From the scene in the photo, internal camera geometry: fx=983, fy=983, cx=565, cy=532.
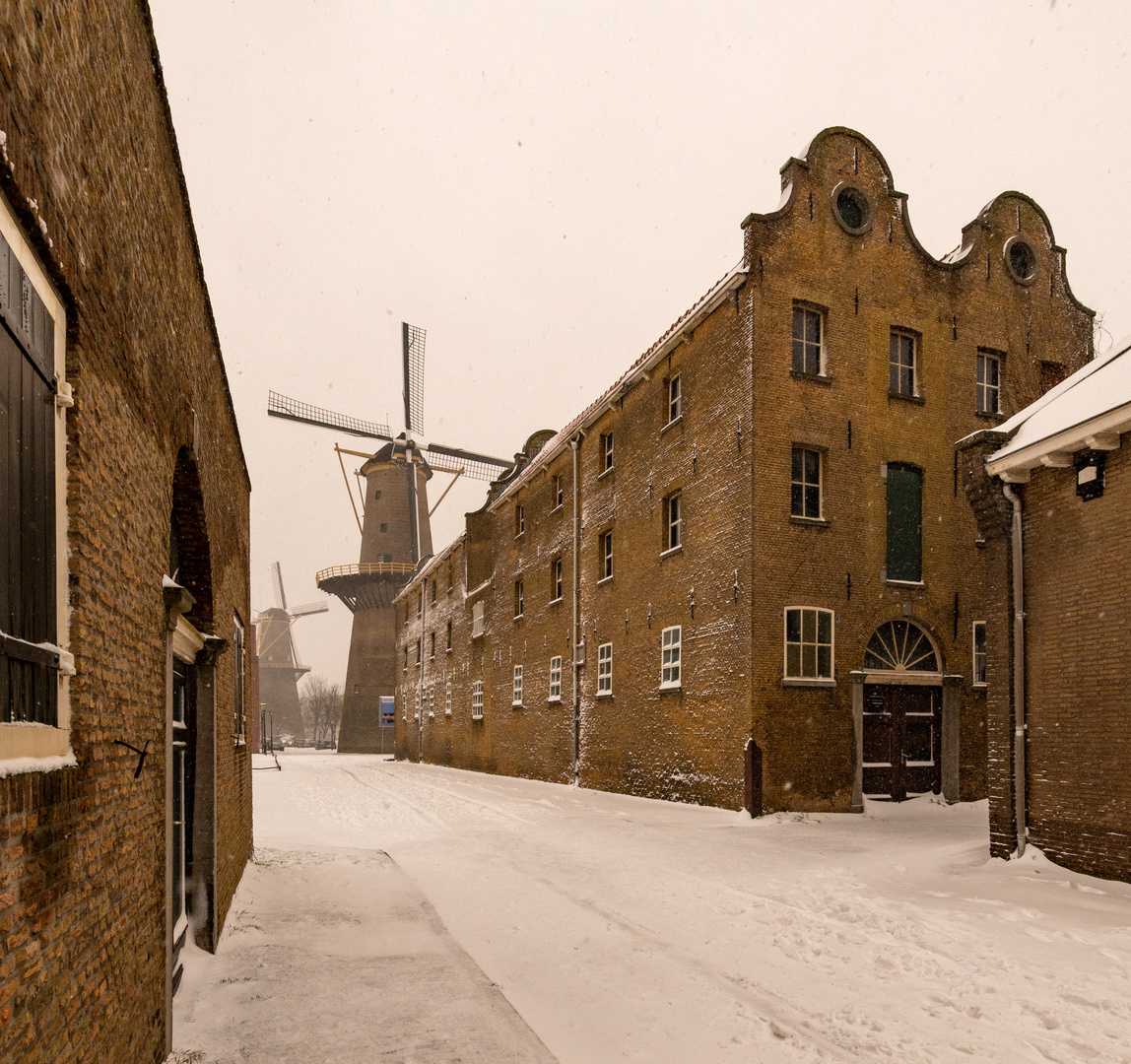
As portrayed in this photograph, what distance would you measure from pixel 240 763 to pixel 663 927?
4.89 metres

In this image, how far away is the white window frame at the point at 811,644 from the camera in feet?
55.1

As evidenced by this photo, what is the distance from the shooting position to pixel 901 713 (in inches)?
711

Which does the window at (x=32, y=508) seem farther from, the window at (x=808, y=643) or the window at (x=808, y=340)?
the window at (x=808, y=340)

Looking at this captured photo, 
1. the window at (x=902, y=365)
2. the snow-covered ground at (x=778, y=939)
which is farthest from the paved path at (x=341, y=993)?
the window at (x=902, y=365)

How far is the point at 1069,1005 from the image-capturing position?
19.5ft

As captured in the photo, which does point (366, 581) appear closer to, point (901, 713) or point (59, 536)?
point (901, 713)

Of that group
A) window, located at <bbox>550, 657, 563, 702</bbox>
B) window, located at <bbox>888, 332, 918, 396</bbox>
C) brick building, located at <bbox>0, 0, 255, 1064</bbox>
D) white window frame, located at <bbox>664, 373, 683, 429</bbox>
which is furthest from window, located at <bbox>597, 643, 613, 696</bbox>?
brick building, located at <bbox>0, 0, 255, 1064</bbox>

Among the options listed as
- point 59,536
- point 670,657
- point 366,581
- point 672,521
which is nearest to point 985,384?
point 672,521

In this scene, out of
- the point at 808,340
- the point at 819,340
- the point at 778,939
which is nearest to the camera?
the point at 778,939

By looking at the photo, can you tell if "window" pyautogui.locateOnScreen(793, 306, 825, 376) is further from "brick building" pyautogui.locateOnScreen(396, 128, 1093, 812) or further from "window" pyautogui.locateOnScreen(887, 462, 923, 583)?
"window" pyautogui.locateOnScreen(887, 462, 923, 583)

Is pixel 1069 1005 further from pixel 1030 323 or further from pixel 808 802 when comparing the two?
pixel 1030 323

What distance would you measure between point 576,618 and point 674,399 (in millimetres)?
6581

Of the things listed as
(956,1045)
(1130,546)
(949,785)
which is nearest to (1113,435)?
(1130,546)

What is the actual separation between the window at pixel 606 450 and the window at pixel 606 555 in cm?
159
